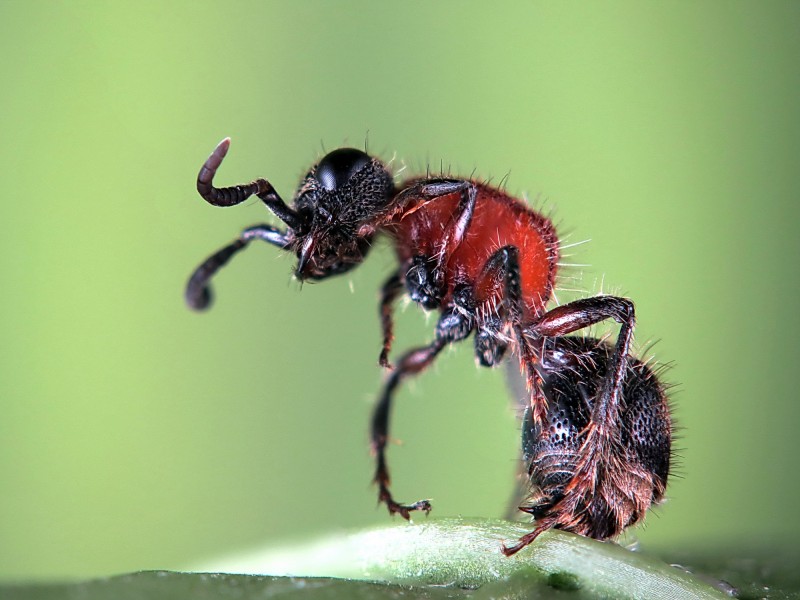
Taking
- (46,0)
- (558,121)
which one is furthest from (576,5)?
(46,0)

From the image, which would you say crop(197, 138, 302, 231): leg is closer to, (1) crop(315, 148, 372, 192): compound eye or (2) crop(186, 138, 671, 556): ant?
(2) crop(186, 138, 671, 556): ant

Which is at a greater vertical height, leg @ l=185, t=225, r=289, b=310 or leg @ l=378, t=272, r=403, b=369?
leg @ l=185, t=225, r=289, b=310

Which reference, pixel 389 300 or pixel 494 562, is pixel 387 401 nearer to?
pixel 389 300

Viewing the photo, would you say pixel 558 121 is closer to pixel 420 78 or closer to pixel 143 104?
pixel 420 78

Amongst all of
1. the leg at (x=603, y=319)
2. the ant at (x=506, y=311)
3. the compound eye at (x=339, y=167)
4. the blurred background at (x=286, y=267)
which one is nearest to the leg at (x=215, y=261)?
the ant at (x=506, y=311)

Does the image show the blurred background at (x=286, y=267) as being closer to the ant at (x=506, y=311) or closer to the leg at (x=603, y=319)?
the ant at (x=506, y=311)

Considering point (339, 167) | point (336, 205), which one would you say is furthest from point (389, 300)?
point (339, 167)

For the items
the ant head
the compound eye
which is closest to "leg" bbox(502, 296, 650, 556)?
the ant head
